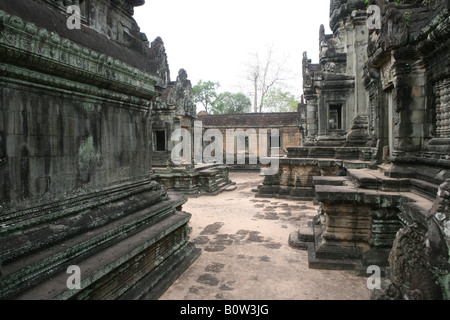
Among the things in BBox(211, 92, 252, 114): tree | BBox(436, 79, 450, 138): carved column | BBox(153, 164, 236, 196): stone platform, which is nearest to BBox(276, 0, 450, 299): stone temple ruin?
BBox(436, 79, 450, 138): carved column

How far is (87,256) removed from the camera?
3.03 metres

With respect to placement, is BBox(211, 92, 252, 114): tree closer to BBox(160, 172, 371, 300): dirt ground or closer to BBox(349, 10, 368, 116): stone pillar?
BBox(349, 10, 368, 116): stone pillar

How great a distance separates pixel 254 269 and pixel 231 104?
35.3 metres

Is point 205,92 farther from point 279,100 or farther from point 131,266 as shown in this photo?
point 131,266

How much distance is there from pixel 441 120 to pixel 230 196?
27.7 feet

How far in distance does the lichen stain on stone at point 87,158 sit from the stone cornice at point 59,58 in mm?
704

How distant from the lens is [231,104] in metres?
38.9

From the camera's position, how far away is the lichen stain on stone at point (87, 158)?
11.6 feet

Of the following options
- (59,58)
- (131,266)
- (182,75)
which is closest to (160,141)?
(182,75)

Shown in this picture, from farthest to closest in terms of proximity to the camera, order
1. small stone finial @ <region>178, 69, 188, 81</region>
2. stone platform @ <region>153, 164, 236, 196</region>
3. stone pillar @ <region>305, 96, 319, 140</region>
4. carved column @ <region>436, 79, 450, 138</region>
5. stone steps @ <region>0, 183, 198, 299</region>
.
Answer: stone pillar @ <region>305, 96, 319, 140</region>
small stone finial @ <region>178, 69, 188, 81</region>
stone platform @ <region>153, 164, 236, 196</region>
carved column @ <region>436, 79, 450, 138</region>
stone steps @ <region>0, 183, 198, 299</region>

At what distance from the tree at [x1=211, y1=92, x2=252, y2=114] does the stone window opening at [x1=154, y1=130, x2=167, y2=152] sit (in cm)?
2596

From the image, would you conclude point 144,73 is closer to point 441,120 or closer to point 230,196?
point 441,120

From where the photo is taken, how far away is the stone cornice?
2498 mm

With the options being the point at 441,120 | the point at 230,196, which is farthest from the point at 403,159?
the point at 230,196
